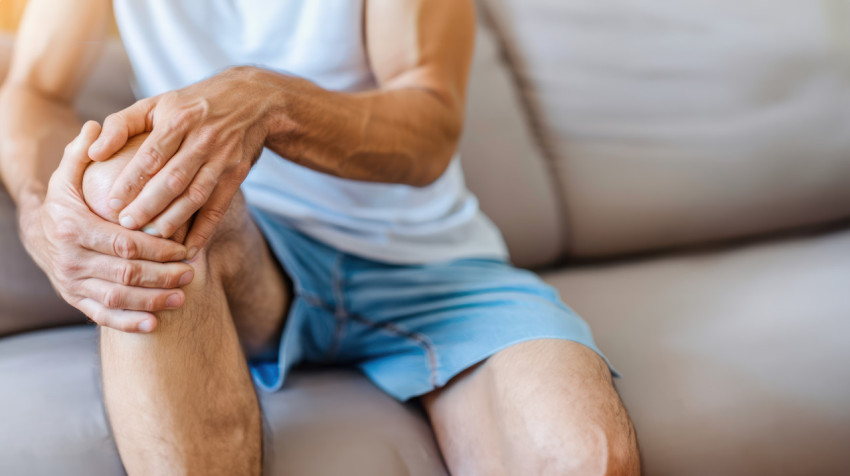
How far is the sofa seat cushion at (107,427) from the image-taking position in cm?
63

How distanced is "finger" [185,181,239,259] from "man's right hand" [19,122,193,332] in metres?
0.02

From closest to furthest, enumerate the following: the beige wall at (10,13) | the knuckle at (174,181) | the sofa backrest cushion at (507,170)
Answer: the knuckle at (174,181)
the beige wall at (10,13)
the sofa backrest cushion at (507,170)

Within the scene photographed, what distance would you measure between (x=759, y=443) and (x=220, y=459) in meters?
0.61

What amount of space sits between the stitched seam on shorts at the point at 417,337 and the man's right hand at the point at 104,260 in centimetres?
33

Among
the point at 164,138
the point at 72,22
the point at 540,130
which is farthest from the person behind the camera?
the point at 540,130

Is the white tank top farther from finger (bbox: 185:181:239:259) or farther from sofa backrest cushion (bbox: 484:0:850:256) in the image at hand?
sofa backrest cushion (bbox: 484:0:850:256)

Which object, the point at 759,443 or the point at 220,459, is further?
the point at 759,443

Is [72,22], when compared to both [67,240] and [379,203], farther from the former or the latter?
[379,203]

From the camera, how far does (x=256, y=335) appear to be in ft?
2.64

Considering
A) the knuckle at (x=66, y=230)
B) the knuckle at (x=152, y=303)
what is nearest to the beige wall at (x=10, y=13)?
the knuckle at (x=66, y=230)

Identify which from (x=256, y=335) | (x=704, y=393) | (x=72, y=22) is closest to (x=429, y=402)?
(x=256, y=335)

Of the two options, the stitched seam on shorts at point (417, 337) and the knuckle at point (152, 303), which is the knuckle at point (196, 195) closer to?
the knuckle at point (152, 303)

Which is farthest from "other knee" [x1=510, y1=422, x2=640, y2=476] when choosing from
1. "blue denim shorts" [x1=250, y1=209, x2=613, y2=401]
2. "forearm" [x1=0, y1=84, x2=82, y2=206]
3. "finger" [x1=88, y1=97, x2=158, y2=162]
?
"forearm" [x1=0, y1=84, x2=82, y2=206]

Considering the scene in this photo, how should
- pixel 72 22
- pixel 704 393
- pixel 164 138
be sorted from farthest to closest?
1. pixel 704 393
2. pixel 72 22
3. pixel 164 138
